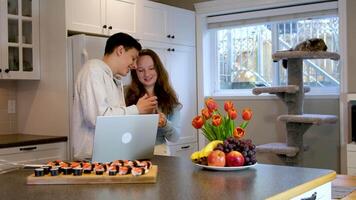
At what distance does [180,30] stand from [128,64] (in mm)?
2107

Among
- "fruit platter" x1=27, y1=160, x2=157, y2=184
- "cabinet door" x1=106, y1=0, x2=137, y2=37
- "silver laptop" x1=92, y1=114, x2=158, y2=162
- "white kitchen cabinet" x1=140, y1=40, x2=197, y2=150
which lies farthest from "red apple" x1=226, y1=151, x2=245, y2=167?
"white kitchen cabinet" x1=140, y1=40, x2=197, y2=150

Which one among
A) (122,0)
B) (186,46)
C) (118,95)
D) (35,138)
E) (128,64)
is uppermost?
(122,0)

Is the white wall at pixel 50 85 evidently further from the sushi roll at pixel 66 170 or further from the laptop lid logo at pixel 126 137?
the sushi roll at pixel 66 170

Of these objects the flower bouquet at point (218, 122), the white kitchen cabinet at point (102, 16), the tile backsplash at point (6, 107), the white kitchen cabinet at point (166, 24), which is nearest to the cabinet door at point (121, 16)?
the white kitchen cabinet at point (102, 16)

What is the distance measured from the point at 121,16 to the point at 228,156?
2275 mm

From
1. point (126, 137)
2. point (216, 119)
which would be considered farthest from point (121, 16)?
point (216, 119)

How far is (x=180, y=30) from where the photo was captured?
4.32 metres

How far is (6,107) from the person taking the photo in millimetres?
3611

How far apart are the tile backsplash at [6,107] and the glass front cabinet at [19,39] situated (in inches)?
13.0

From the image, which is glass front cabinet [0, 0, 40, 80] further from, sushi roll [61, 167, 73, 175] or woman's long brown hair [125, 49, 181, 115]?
sushi roll [61, 167, 73, 175]

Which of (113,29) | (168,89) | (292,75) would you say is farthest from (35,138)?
(292,75)

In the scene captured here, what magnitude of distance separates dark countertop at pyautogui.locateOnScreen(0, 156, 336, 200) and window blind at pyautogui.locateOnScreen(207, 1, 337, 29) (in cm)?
249

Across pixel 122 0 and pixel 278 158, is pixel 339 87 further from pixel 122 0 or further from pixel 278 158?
pixel 122 0

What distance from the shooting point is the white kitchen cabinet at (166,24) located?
12.8 ft
